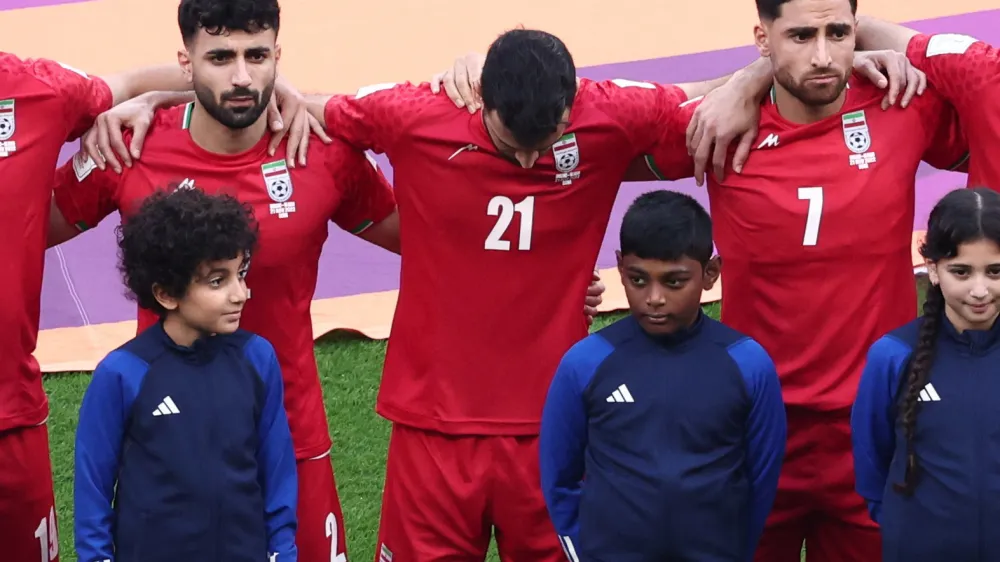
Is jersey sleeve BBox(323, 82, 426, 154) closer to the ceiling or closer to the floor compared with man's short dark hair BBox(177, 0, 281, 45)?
closer to the floor

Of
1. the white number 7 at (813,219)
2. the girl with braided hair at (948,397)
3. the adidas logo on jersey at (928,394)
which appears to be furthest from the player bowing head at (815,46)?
the adidas logo on jersey at (928,394)

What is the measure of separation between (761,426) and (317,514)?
1303mm

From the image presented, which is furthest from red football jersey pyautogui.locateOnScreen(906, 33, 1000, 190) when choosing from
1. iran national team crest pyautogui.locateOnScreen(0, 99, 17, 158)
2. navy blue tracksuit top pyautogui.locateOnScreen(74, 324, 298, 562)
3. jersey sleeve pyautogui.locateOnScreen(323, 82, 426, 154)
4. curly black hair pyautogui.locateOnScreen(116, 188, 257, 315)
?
iran national team crest pyautogui.locateOnScreen(0, 99, 17, 158)

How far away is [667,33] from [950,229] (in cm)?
646

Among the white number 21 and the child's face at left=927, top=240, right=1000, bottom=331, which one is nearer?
the child's face at left=927, top=240, right=1000, bottom=331

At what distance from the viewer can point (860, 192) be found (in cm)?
426

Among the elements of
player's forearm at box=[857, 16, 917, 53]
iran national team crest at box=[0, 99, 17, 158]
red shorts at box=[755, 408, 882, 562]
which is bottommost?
red shorts at box=[755, 408, 882, 562]

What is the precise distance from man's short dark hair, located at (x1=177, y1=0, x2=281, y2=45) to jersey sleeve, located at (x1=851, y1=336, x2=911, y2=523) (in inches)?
71.6

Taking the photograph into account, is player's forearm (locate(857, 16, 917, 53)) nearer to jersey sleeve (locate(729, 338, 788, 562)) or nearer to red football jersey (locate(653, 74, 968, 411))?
red football jersey (locate(653, 74, 968, 411))

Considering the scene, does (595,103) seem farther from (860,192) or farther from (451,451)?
(451,451)

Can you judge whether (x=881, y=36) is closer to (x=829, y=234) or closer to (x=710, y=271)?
(x=829, y=234)

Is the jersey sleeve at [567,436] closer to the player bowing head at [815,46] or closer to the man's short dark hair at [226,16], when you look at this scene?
the player bowing head at [815,46]

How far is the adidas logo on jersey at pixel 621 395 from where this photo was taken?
3.90 meters

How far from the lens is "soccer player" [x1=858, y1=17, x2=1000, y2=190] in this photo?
425 centimetres
